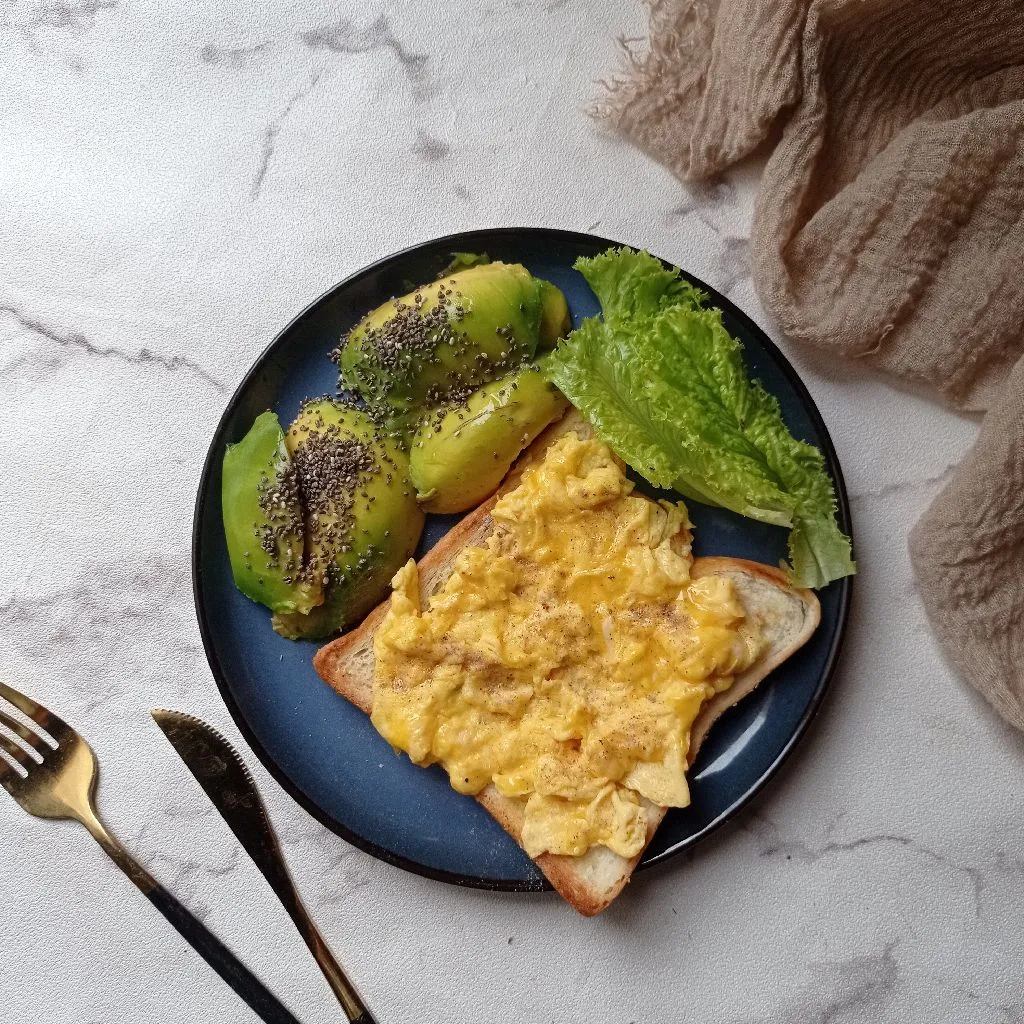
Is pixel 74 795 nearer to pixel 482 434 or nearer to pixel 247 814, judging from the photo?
pixel 247 814

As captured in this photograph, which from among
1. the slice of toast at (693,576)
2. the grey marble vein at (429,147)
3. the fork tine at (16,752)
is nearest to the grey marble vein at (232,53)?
the grey marble vein at (429,147)

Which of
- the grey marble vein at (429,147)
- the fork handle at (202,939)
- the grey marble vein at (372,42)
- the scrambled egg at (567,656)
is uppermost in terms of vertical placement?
the grey marble vein at (372,42)

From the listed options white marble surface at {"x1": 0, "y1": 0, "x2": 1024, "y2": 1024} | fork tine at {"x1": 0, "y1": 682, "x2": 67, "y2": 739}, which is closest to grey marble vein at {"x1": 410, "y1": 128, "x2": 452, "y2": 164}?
white marble surface at {"x1": 0, "y1": 0, "x2": 1024, "y2": 1024}

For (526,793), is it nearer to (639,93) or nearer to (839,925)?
(839,925)

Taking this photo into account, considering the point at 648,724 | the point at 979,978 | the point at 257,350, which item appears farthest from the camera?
the point at 257,350

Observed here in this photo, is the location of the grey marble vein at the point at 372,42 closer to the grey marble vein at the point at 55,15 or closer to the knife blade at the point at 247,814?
the grey marble vein at the point at 55,15

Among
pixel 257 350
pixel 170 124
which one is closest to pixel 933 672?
pixel 257 350

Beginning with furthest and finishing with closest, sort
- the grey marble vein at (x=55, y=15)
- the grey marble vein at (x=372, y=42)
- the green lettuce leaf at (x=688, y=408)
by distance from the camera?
the grey marble vein at (x=55, y=15)
the grey marble vein at (x=372, y=42)
the green lettuce leaf at (x=688, y=408)
